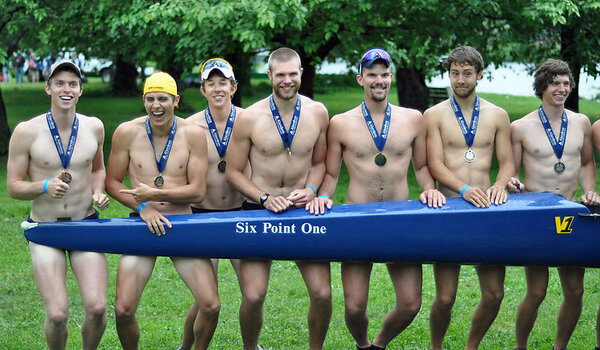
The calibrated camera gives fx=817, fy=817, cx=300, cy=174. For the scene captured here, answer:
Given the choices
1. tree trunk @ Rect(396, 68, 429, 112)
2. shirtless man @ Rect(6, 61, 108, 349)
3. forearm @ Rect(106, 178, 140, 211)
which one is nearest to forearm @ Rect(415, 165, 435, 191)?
forearm @ Rect(106, 178, 140, 211)

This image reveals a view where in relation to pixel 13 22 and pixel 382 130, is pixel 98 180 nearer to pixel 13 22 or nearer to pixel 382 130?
pixel 382 130

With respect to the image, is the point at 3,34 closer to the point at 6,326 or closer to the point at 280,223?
the point at 6,326

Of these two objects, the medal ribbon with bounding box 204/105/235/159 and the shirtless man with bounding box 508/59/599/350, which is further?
the medal ribbon with bounding box 204/105/235/159

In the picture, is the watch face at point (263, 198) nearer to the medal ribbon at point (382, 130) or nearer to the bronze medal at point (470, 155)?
the medal ribbon at point (382, 130)

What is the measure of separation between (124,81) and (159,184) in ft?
76.7

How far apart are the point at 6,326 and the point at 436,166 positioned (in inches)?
149

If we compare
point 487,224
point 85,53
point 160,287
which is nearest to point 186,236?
point 487,224

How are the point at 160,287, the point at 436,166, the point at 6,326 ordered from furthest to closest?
the point at 160,287, the point at 6,326, the point at 436,166

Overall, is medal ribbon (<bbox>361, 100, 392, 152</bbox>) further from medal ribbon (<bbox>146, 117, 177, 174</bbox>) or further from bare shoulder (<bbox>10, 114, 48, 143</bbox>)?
bare shoulder (<bbox>10, 114, 48, 143</bbox>)

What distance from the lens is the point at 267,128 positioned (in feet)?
18.5

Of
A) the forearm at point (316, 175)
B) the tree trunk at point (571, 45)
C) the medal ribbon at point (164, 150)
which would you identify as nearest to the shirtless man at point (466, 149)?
the forearm at point (316, 175)

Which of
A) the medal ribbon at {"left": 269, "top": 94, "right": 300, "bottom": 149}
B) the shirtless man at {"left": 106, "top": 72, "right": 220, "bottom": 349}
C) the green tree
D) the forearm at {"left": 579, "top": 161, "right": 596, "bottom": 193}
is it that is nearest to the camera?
the shirtless man at {"left": 106, "top": 72, "right": 220, "bottom": 349}

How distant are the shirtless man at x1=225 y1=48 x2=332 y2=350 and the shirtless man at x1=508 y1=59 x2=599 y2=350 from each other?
1.43 metres

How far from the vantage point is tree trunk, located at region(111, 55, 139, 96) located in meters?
28.0
